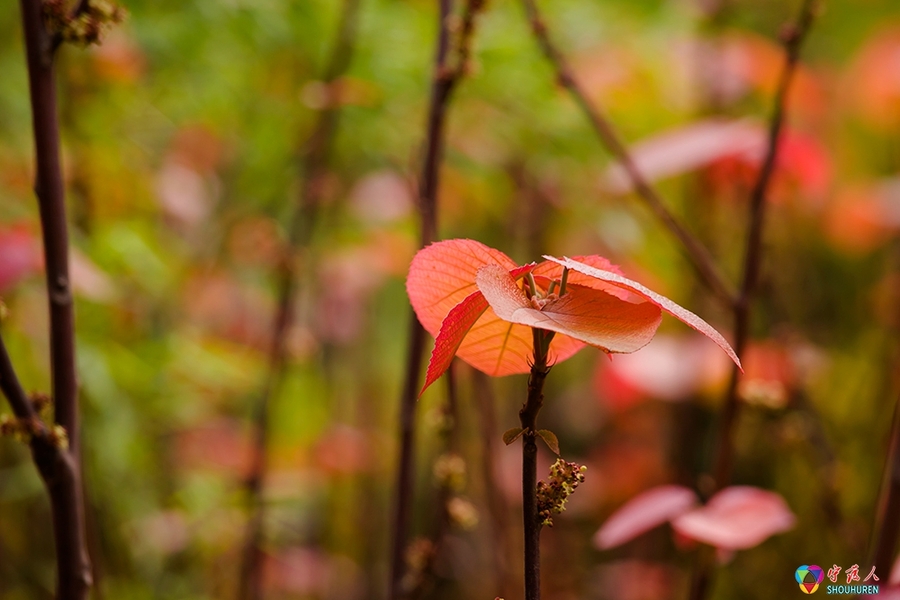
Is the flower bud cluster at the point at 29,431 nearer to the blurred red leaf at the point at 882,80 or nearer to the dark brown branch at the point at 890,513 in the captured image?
A: the dark brown branch at the point at 890,513

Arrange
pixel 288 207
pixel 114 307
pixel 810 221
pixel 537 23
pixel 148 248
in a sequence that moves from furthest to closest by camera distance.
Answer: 1. pixel 810 221
2. pixel 288 207
3. pixel 114 307
4. pixel 148 248
5. pixel 537 23

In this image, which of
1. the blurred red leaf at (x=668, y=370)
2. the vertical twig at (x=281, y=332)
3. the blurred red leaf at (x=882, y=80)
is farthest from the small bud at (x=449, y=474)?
the blurred red leaf at (x=882, y=80)

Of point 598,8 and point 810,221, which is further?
point 810,221

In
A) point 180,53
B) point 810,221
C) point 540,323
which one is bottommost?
point 540,323

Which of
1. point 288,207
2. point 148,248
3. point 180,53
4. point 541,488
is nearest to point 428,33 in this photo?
point 180,53

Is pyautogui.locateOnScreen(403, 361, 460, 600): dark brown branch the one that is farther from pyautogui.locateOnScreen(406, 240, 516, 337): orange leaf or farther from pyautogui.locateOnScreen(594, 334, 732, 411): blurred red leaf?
pyautogui.locateOnScreen(594, 334, 732, 411): blurred red leaf

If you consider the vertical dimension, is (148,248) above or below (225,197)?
below

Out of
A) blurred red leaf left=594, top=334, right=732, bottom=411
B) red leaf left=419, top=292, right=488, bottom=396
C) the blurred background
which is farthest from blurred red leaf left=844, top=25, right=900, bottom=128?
red leaf left=419, top=292, right=488, bottom=396

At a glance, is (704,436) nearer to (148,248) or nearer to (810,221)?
(810,221)
